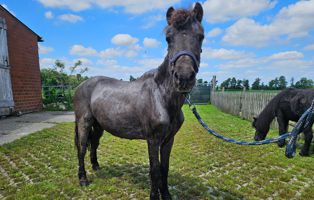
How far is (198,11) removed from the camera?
2.35 m

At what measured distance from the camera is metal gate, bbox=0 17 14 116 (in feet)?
34.4

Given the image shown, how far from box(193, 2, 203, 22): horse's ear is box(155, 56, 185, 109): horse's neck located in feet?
2.05

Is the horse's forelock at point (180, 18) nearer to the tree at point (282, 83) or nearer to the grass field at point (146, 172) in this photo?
the grass field at point (146, 172)

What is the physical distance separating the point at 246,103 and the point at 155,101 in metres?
10.0

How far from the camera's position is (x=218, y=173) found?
13.2 feet

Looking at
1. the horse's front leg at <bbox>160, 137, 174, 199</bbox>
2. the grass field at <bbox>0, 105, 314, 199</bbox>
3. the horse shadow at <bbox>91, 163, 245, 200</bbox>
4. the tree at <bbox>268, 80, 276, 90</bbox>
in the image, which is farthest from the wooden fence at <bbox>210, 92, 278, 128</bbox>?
the tree at <bbox>268, 80, 276, 90</bbox>

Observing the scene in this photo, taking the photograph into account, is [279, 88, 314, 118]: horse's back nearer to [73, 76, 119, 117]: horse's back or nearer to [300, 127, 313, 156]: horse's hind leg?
[300, 127, 313, 156]: horse's hind leg

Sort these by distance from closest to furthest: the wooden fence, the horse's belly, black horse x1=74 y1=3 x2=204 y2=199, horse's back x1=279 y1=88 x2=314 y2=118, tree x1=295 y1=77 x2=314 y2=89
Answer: black horse x1=74 y1=3 x2=204 y2=199 < the horse's belly < horse's back x1=279 y1=88 x2=314 y2=118 < the wooden fence < tree x1=295 y1=77 x2=314 y2=89

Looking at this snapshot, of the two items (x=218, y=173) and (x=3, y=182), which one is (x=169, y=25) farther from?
(x=3, y=182)

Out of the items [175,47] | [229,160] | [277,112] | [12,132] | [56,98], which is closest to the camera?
[175,47]

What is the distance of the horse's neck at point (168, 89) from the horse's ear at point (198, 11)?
0.62 metres

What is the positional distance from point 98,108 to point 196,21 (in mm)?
2097

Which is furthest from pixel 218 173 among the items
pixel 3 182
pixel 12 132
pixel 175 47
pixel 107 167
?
pixel 12 132

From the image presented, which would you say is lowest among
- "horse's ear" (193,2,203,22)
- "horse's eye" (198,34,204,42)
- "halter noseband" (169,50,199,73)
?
"halter noseband" (169,50,199,73)
